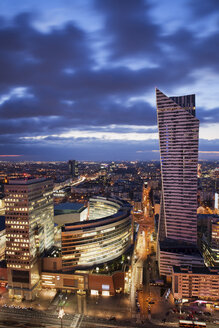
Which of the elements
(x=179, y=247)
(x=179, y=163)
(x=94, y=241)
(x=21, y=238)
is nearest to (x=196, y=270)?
(x=179, y=247)

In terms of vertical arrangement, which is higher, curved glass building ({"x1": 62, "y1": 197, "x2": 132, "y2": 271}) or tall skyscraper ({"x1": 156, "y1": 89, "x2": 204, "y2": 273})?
tall skyscraper ({"x1": 156, "y1": 89, "x2": 204, "y2": 273})

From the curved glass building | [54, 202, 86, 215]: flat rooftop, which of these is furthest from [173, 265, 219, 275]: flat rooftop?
[54, 202, 86, 215]: flat rooftop

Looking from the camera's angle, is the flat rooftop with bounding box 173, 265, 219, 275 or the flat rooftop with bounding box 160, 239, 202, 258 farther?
the flat rooftop with bounding box 160, 239, 202, 258

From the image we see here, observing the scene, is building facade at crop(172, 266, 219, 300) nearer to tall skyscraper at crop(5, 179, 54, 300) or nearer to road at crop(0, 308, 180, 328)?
road at crop(0, 308, 180, 328)

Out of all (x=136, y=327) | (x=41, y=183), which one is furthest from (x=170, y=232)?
(x=41, y=183)

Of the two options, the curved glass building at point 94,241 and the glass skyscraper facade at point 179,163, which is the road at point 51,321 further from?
the glass skyscraper facade at point 179,163

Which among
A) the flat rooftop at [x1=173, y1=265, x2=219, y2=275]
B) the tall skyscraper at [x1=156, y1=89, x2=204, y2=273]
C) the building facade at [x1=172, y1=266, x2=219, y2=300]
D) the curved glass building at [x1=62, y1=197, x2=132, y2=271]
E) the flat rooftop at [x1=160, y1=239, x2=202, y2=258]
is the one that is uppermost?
the tall skyscraper at [x1=156, y1=89, x2=204, y2=273]
